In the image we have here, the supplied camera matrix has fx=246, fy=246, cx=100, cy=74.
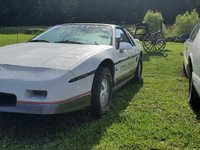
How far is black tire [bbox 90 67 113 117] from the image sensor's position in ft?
10.9

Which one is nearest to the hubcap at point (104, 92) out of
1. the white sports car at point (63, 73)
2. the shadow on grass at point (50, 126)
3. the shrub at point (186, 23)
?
the white sports car at point (63, 73)

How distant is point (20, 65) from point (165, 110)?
95.6 inches

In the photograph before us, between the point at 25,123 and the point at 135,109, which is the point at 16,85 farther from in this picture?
the point at 135,109

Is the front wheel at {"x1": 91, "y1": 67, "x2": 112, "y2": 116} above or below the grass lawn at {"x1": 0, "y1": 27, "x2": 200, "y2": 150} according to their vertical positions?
above

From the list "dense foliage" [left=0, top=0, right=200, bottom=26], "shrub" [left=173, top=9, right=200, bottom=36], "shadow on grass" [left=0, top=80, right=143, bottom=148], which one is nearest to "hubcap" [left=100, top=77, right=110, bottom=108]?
"shadow on grass" [left=0, top=80, right=143, bottom=148]

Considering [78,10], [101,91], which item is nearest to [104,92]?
[101,91]

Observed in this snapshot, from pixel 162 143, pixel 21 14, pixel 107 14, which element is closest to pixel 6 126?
pixel 162 143

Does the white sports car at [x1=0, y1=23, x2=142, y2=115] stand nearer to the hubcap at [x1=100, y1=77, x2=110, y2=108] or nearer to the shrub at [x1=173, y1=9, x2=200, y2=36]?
the hubcap at [x1=100, y1=77, x2=110, y2=108]

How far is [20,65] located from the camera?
9.40 feet

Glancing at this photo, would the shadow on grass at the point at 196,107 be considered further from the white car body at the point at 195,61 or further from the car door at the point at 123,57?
the car door at the point at 123,57

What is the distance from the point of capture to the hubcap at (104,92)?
3.62 metres

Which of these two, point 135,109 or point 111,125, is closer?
point 111,125

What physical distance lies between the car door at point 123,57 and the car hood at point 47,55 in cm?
53

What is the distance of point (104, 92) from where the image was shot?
12.2ft
